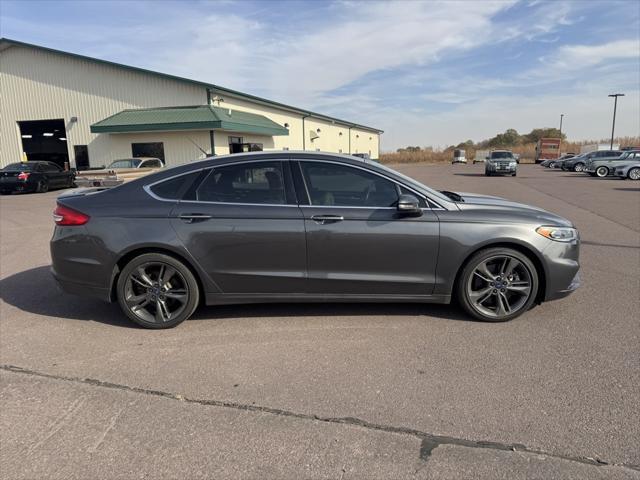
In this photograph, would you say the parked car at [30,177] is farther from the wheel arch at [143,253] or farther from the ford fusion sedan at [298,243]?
the wheel arch at [143,253]

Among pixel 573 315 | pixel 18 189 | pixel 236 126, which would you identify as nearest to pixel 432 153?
pixel 236 126

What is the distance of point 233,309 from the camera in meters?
4.90

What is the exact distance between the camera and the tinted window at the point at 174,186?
14.4 ft

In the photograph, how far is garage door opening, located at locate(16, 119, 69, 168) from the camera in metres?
27.8

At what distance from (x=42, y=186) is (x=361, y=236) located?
71.8 ft

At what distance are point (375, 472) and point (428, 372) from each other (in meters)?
1.21

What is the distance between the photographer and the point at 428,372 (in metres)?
3.47

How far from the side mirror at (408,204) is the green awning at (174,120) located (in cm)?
1996

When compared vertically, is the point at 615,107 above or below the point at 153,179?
above

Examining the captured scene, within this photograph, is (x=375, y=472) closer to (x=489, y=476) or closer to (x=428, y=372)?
(x=489, y=476)

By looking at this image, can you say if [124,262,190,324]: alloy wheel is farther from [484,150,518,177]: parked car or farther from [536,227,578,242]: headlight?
[484,150,518,177]: parked car

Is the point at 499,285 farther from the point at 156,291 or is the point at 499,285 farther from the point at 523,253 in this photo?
the point at 156,291

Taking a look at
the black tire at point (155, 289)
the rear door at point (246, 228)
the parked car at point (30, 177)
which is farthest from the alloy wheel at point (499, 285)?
the parked car at point (30, 177)

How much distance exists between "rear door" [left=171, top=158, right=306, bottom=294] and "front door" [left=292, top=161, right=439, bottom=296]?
153 mm
